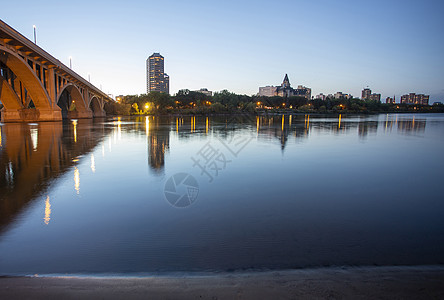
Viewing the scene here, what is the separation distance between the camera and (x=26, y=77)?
124 ft

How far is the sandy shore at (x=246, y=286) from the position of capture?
2.61 m

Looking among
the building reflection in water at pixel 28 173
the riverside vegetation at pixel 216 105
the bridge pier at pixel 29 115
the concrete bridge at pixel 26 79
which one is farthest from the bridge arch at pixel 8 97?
the riverside vegetation at pixel 216 105

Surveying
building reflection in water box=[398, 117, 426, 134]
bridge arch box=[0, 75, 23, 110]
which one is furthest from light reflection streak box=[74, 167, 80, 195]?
bridge arch box=[0, 75, 23, 110]

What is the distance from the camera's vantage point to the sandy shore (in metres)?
2.61

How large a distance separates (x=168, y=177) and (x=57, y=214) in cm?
327

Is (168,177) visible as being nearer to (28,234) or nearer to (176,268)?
(28,234)

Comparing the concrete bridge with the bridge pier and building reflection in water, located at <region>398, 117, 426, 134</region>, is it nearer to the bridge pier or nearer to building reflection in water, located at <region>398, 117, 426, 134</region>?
the bridge pier

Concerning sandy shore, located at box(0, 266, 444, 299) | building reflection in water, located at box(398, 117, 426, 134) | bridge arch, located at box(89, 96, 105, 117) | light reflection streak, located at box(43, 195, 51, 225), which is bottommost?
light reflection streak, located at box(43, 195, 51, 225)

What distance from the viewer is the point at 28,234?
4.26 meters

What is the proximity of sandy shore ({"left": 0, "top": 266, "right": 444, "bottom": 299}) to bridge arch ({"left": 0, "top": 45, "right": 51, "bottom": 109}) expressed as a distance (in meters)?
36.7

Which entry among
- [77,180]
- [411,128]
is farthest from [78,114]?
[411,128]

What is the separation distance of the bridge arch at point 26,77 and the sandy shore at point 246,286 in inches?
1445

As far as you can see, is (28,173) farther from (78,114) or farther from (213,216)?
(78,114)

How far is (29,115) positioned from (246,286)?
165 ft
